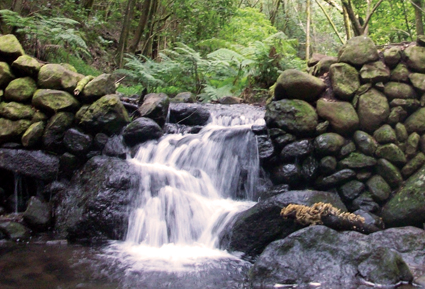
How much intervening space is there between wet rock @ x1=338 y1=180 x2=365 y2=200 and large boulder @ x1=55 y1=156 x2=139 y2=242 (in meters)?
3.38

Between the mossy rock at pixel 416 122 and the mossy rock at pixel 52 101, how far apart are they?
5885 mm

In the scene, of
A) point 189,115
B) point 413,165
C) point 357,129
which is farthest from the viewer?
point 189,115

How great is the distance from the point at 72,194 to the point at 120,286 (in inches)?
105

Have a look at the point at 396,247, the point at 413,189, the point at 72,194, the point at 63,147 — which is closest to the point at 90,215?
the point at 72,194

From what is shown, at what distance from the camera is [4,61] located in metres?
6.53

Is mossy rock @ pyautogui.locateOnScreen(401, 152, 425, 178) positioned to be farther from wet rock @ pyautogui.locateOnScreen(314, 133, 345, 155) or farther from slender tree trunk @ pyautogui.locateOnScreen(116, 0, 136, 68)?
slender tree trunk @ pyautogui.locateOnScreen(116, 0, 136, 68)

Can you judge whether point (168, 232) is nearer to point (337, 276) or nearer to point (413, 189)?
point (337, 276)

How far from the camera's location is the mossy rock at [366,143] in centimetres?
554

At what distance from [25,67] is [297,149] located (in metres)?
Answer: 5.26

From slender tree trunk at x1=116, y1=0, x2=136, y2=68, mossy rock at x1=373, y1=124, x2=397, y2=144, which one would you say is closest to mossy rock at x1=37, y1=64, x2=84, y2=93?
mossy rock at x1=373, y1=124, x2=397, y2=144

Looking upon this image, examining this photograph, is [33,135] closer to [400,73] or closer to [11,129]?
[11,129]

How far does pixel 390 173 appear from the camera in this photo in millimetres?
5418

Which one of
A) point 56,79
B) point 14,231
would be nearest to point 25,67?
point 56,79

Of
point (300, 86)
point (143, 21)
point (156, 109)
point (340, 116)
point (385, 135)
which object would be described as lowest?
point (156, 109)
